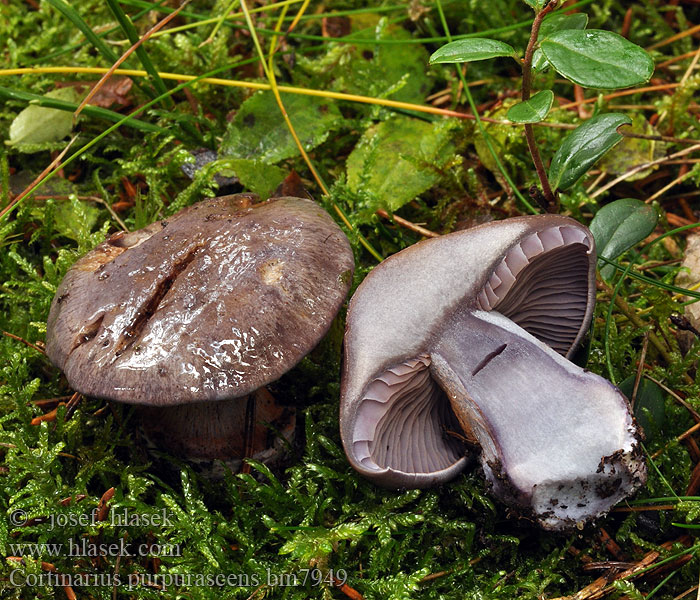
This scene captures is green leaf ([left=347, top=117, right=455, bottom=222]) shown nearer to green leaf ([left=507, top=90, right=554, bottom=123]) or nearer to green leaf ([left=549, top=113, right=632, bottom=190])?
green leaf ([left=549, top=113, right=632, bottom=190])

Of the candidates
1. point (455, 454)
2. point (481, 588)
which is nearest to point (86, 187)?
point (455, 454)

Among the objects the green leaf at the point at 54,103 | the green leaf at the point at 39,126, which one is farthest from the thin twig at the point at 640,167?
the green leaf at the point at 39,126

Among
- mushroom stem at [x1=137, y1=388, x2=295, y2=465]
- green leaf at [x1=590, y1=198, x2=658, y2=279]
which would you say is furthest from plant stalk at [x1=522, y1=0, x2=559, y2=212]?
mushroom stem at [x1=137, y1=388, x2=295, y2=465]

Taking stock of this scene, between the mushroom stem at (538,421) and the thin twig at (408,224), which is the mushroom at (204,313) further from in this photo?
the thin twig at (408,224)

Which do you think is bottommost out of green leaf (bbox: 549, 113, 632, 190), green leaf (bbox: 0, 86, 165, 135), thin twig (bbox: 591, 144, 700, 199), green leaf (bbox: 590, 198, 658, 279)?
thin twig (bbox: 591, 144, 700, 199)

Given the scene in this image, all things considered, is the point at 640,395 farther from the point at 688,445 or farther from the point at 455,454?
the point at 455,454

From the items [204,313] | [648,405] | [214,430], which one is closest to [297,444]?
[214,430]

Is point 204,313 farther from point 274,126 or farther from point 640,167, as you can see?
point 640,167
